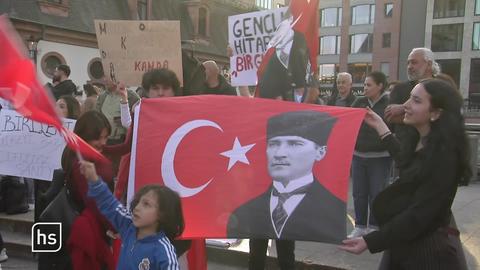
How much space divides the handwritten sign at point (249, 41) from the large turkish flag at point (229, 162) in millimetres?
3078

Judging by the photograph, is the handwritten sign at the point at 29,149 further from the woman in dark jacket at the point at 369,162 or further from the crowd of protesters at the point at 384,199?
the woman in dark jacket at the point at 369,162

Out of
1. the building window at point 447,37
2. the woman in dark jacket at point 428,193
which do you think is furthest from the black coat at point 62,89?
the building window at point 447,37

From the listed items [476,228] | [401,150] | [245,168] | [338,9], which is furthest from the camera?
[338,9]

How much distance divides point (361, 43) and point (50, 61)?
131ft

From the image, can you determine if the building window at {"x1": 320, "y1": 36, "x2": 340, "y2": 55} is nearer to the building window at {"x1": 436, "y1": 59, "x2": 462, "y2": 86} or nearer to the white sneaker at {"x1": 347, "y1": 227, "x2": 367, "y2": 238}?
the building window at {"x1": 436, "y1": 59, "x2": 462, "y2": 86}

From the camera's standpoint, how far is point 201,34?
36469mm

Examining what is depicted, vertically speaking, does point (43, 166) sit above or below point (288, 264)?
above

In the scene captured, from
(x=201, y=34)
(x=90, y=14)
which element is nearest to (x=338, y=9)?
(x=201, y=34)

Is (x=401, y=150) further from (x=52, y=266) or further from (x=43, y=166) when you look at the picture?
(x=43, y=166)

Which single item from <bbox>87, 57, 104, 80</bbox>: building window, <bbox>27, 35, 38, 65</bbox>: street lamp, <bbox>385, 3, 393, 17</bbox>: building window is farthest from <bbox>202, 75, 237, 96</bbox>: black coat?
<bbox>385, 3, 393, 17</bbox>: building window

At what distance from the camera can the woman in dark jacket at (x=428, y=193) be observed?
250 cm

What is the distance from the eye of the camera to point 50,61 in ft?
83.3

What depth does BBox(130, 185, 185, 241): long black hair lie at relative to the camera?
274 centimetres

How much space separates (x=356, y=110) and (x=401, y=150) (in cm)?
68
